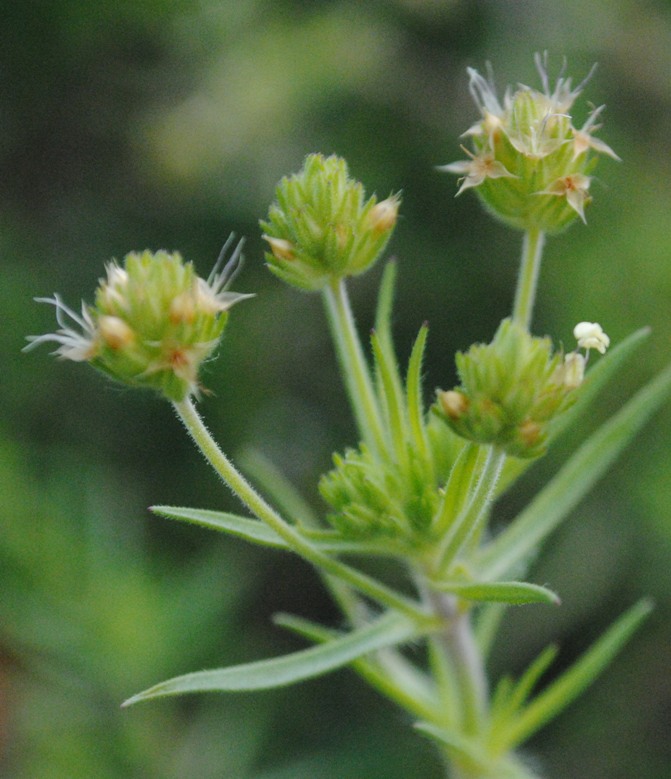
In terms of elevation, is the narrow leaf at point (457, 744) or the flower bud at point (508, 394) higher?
the flower bud at point (508, 394)

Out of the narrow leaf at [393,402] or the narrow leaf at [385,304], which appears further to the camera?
the narrow leaf at [385,304]

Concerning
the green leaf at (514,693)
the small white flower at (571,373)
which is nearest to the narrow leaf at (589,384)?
the small white flower at (571,373)

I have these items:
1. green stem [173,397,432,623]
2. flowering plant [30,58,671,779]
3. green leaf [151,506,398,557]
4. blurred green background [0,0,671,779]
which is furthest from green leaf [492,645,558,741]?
blurred green background [0,0,671,779]

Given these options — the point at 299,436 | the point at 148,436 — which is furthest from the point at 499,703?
the point at 148,436

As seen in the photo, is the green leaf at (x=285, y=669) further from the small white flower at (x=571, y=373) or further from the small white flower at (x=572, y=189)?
the small white flower at (x=572, y=189)

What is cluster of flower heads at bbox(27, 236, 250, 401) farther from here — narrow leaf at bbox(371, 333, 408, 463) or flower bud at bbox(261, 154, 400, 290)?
narrow leaf at bbox(371, 333, 408, 463)

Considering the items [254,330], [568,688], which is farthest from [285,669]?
[254,330]

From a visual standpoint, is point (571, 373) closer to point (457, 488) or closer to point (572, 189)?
point (457, 488)
